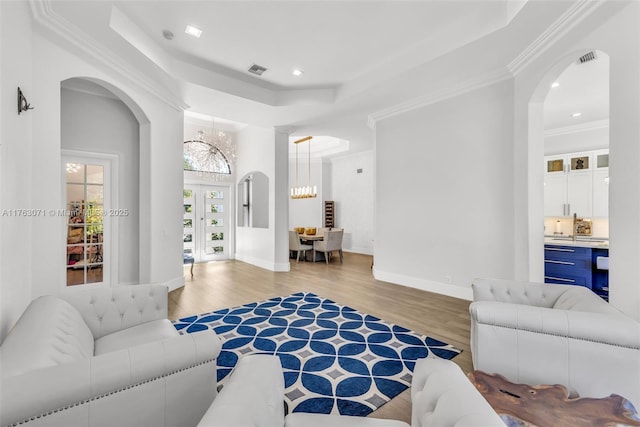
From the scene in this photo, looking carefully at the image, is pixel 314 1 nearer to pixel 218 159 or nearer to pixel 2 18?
pixel 2 18

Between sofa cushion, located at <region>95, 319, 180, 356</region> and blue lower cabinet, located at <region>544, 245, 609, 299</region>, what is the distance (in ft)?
18.2

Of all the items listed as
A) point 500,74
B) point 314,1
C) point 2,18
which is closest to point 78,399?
point 2,18

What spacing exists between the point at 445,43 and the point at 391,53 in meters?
0.72

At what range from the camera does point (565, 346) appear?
166cm

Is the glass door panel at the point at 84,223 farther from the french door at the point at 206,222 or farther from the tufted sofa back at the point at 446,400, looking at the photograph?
the tufted sofa back at the point at 446,400

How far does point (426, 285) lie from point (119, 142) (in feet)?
18.0

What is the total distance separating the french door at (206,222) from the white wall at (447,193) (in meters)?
4.51

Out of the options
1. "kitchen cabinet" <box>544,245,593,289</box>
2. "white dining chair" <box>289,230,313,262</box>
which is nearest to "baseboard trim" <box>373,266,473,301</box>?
"kitchen cabinet" <box>544,245,593,289</box>

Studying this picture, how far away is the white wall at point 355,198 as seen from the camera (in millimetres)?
8938

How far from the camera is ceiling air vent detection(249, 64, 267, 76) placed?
424 cm

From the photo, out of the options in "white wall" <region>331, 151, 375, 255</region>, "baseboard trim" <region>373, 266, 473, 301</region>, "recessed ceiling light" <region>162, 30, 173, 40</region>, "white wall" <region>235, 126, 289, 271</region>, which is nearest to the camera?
"recessed ceiling light" <region>162, 30, 173, 40</region>

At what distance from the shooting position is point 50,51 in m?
2.93

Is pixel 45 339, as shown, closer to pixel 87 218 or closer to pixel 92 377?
pixel 92 377

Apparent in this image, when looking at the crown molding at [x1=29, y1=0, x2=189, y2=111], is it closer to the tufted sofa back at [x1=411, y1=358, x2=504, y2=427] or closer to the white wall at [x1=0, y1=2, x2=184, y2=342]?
the white wall at [x1=0, y1=2, x2=184, y2=342]
